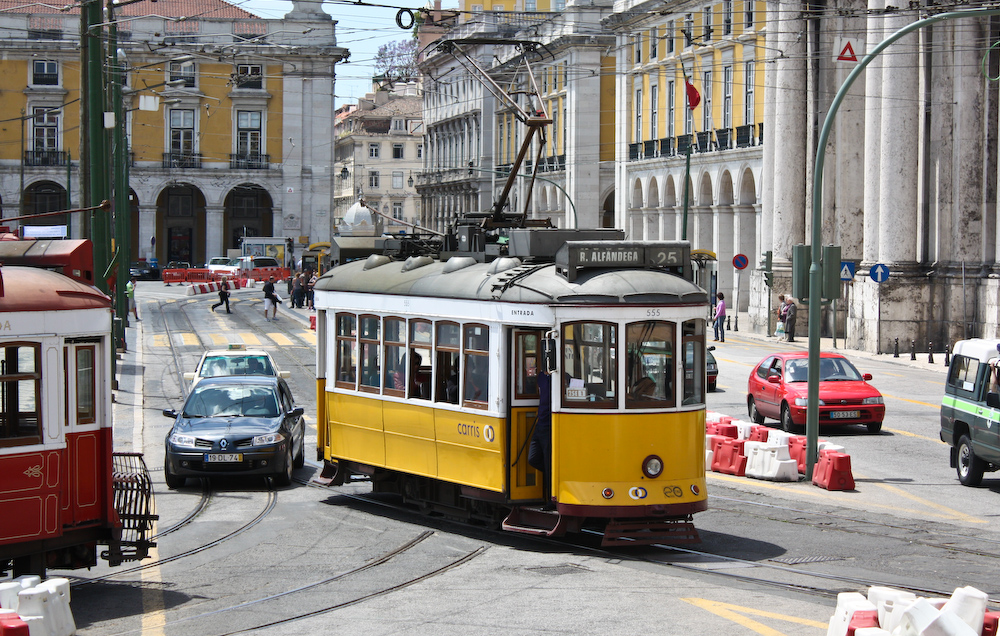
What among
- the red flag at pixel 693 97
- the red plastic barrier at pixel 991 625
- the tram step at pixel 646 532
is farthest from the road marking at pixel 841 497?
the red flag at pixel 693 97

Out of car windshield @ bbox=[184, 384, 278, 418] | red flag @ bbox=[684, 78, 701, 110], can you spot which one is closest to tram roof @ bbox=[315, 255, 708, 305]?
car windshield @ bbox=[184, 384, 278, 418]

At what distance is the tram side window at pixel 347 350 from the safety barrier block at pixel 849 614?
8.00 metres

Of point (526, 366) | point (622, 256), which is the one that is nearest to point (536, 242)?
point (622, 256)

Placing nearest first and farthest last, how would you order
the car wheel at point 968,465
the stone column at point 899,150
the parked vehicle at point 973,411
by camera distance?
the parked vehicle at point 973,411 → the car wheel at point 968,465 → the stone column at point 899,150

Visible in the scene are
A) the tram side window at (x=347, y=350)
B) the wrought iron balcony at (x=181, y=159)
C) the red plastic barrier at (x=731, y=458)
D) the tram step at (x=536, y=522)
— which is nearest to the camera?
the tram step at (x=536, y=522)

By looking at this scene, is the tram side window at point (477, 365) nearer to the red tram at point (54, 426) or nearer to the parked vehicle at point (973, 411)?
the red tram at point (54, 426)

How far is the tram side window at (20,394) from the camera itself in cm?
1098

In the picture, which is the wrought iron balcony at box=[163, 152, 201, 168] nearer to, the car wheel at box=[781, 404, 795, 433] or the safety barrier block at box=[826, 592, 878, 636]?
the car wheel at box=[781, 404, 795, 433]

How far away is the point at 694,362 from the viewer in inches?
525

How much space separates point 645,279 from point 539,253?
156cm

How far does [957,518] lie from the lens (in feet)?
51.6

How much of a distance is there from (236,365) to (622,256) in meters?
13.4

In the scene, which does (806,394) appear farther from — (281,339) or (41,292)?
(281,339)

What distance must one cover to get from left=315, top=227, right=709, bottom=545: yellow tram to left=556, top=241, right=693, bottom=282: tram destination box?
14 millimetres
